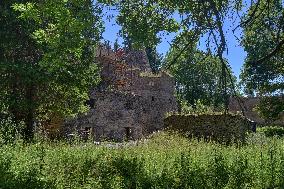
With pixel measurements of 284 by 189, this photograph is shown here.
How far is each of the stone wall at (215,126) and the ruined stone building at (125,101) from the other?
6618 millimetres

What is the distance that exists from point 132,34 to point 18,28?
12.4 meters

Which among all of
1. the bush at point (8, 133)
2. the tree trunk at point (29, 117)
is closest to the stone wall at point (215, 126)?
the tree trunk at point (29, 117)

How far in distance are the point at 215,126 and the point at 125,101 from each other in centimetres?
1160

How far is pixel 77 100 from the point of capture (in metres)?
24.0

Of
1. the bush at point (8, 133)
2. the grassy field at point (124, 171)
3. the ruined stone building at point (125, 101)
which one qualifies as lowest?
the grassy field at point (124, 171)

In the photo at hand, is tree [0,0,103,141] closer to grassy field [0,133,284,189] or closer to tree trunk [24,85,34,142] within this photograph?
tree trunk [24,85,34,142]

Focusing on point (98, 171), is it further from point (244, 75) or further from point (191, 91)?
point (191, 91)

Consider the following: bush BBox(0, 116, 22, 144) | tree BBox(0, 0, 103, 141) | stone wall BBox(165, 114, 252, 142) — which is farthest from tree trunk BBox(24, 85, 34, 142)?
stone wall BBox(165, 114, 252, 142)

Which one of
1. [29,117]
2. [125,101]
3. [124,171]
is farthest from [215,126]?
[124,171]

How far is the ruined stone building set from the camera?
107 ft

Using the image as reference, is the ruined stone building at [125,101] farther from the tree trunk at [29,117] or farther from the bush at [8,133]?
the bush at [8,133]

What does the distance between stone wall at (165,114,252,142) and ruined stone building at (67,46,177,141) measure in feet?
21.7

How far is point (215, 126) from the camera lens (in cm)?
2406

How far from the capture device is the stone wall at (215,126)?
2356cm
